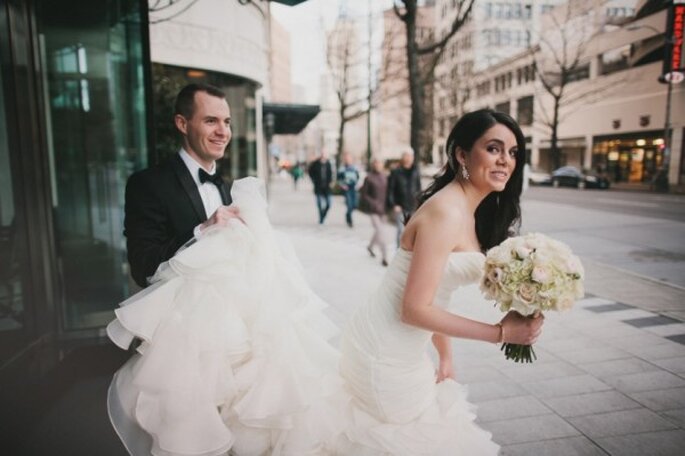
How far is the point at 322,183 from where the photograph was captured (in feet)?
42.2

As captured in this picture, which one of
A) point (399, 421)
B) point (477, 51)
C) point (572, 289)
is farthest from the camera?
point (477, 51)

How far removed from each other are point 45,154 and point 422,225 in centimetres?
353

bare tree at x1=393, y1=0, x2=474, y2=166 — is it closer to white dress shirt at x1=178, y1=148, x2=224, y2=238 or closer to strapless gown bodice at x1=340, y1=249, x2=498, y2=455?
white dress shirt at x1=178, y1=148, x2=224, y2=238

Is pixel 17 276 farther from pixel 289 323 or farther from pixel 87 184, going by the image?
pixel 289 323

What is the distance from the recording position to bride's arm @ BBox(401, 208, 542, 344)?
1.66 metres

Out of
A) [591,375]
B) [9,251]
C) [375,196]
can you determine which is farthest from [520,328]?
[375,196]

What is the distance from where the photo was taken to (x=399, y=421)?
1796 mm

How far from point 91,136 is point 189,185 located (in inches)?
149

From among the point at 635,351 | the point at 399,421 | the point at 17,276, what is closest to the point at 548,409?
the point at 635,351

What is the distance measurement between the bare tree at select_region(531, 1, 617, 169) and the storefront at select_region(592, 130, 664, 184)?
3.42 m

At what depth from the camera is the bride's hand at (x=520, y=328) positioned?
1.67 m

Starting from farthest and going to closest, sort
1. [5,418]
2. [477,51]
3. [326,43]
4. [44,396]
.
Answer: [477,51]
[326,43]
[44,396]
[5,418]

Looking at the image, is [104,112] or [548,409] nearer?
[548,409]

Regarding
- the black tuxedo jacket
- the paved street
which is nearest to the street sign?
the paved street
